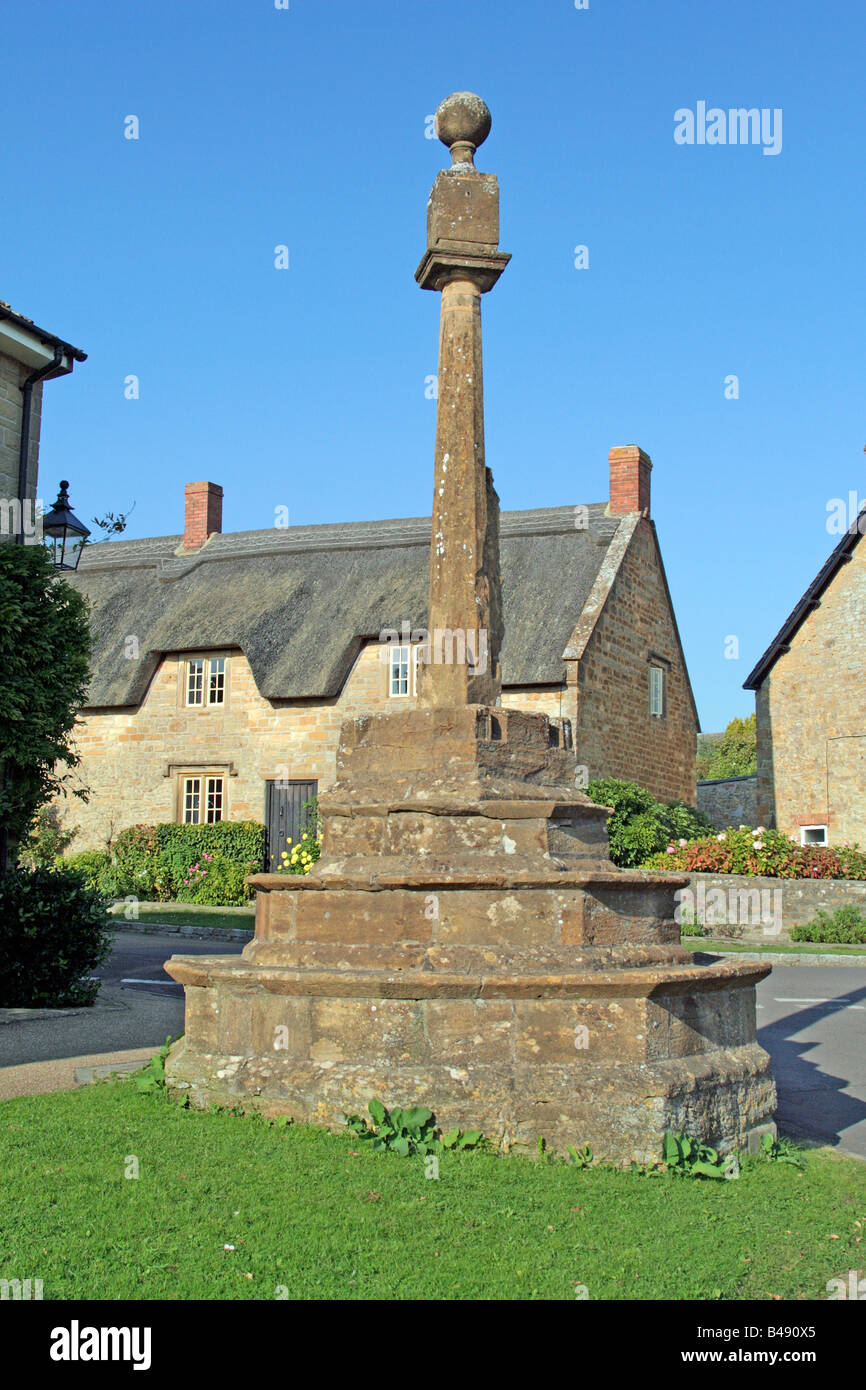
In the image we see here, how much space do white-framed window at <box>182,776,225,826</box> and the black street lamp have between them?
13.8 metres

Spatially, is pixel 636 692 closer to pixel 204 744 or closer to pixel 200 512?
pixel 204 744

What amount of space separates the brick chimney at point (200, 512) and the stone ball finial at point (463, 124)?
23.1 m

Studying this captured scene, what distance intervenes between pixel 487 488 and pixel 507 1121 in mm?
3582

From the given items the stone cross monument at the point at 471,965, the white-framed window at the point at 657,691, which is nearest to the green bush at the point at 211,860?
the white-framed window at the point at 657,691

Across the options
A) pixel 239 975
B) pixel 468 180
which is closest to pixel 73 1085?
pixel 239 975

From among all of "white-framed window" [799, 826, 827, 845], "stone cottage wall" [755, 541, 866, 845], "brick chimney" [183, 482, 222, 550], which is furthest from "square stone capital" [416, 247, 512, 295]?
"brick chimney" [183, 482, 222, 550]

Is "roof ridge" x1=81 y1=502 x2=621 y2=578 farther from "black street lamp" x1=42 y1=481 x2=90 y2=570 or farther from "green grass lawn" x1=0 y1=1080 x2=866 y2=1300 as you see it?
"green grass lawn" x1=0 y1=1080 x2=866 y2=1300

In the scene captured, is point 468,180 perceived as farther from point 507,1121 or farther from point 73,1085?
point 73,1085

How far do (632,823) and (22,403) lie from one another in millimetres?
12849

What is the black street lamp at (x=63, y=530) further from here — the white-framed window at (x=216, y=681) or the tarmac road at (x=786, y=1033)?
the white-framed window at (x=216, y=681)

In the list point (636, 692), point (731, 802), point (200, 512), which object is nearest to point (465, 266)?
point (636, 692)

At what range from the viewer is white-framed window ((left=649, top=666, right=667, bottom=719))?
2402 cm

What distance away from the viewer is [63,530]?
10.6 m

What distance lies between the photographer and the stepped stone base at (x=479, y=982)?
4.98m
